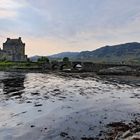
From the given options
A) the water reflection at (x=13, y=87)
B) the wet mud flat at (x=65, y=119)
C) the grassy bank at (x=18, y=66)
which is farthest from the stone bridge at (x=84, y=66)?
the wet mud flat at (x=65, y=119)

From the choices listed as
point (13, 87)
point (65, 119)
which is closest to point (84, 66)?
point (13, 87)

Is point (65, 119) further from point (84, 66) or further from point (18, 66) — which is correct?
point (18, 66)

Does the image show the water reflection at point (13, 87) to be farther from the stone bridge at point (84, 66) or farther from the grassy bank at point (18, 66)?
the stone bridge at point (84, 66)

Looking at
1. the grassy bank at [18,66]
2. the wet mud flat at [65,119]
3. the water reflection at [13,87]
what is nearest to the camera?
the wet mud flat at [65,119]

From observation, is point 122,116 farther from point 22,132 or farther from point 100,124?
point 22,132

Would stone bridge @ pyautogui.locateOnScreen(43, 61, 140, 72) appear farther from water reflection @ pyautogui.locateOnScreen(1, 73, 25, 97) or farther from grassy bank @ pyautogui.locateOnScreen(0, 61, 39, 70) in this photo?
water reflection @ pyautogui.locateOnScreen(1, 73, 25, 97)

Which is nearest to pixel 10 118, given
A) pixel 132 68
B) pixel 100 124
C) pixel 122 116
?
pixel 100 124

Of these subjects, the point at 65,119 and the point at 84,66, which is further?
the point at 84,66

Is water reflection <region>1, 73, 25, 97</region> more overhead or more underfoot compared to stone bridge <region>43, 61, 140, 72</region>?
more underfoot

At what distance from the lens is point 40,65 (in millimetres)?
187625

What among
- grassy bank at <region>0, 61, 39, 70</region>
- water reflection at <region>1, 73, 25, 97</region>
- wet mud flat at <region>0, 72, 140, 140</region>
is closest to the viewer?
wet mud flat at <region>0, 72, 140, 140</region>

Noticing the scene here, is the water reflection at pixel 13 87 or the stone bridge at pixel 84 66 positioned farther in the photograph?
the stone bridge at pixel 84 66

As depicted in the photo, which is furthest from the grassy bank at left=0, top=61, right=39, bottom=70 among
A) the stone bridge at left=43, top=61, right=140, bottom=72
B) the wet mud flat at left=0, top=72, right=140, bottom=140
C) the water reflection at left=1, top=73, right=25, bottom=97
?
the wet mud flat at left=0, top=72, right=140, bottom=140

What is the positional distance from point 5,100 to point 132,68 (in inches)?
4907
